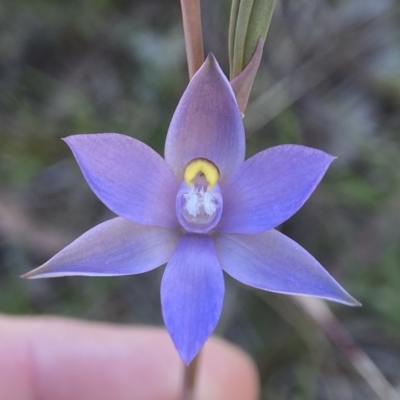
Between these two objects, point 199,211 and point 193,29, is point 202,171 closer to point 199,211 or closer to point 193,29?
point 199,211

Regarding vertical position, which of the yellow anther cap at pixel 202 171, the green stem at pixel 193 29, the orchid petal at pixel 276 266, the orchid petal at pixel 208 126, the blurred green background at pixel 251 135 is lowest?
the blurred green background at pixel 251 135

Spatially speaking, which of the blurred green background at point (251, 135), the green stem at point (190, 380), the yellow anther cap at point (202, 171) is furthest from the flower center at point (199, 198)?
the blurred green background at point (251, 135)

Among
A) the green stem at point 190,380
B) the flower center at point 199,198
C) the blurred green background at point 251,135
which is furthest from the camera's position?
the blurred green background at point 251,135

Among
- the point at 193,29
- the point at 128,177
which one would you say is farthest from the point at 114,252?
the point at 193,29

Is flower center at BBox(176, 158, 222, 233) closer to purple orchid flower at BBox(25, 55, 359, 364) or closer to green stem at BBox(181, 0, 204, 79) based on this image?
purple orchid flower at BBox(25, 55, 359, 364)

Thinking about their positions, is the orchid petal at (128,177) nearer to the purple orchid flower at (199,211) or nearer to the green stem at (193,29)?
the purple orchid flower at (199,211)

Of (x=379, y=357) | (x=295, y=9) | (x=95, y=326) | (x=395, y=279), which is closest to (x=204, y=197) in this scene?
(x=95, y=326)

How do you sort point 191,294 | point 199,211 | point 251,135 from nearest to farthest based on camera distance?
point 191,294 → point 199,211 → point 251,135
